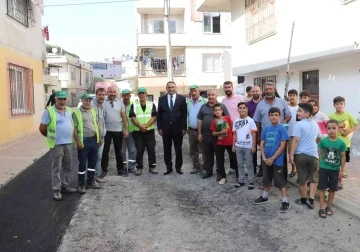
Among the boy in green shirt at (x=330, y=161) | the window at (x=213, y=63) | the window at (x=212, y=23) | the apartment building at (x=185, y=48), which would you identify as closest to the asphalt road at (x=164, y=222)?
the boy in green shirt at (x=330, y=161)

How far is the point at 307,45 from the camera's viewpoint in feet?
32.2

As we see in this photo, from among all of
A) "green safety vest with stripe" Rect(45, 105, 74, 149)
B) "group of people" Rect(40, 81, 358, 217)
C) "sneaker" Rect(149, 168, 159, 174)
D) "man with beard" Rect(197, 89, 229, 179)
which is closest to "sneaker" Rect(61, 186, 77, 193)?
"group of people" Rect(40, 81, 358, 217)

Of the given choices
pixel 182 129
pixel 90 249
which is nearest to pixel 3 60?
pixel 182 129

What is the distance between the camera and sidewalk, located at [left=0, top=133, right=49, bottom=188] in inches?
A: 305

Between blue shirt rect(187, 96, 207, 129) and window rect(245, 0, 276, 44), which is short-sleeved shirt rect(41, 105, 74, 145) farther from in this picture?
window rect(245, 0, 276, 44)

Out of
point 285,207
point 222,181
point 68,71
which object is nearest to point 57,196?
point 222,181

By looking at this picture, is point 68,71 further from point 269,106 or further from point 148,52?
point 269,106

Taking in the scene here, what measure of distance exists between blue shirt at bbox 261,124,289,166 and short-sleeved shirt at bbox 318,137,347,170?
568mm

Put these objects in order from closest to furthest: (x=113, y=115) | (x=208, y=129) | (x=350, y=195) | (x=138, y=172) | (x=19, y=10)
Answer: (x=350, y=195) < (x=208, y=129) < (x=113, y=115) < (x=138, y=172) < (x=19, y=10)

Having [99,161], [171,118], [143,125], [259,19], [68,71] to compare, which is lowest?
[99,161]

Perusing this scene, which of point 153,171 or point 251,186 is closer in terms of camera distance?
point 251,186

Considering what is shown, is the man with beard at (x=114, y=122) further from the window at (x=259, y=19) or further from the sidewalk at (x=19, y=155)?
the window at (x=259, y=19)

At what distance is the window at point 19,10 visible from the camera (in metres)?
12.4

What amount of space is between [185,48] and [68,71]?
18072mm
